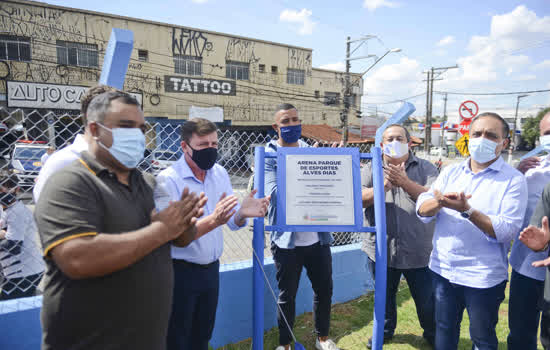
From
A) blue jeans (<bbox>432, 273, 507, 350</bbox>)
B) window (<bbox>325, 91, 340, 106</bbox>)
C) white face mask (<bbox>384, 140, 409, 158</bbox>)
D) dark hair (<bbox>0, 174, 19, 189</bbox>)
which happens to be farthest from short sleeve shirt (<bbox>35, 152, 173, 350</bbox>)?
window (<bbox>325, 91, 340, 106</bbox>)

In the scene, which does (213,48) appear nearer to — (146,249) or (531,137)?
(146,249)

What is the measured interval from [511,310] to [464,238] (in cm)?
72

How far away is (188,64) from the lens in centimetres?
2105

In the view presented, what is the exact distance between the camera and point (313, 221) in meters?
2.58

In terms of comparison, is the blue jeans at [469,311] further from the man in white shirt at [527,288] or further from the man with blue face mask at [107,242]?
the man with blue face mask at [107,242]

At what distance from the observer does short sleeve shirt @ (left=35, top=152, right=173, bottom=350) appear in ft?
4.16

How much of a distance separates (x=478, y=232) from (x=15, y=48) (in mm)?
21620

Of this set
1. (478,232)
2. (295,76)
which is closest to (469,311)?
(478,232)

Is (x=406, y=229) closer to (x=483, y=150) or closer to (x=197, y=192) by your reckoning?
(x=483, y=150)

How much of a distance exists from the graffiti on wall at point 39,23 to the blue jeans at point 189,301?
2029 cm

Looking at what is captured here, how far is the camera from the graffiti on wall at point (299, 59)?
81.1ft

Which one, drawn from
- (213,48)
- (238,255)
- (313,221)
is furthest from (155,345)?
(213,48)

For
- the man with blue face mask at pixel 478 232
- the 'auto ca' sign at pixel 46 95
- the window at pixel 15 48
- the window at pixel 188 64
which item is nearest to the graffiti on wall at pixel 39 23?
the window at pixel 15 48

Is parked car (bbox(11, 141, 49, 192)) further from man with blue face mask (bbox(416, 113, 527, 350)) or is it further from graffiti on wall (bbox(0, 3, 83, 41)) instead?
graffiti on wall (bbox(0, 3, 83, 41))
